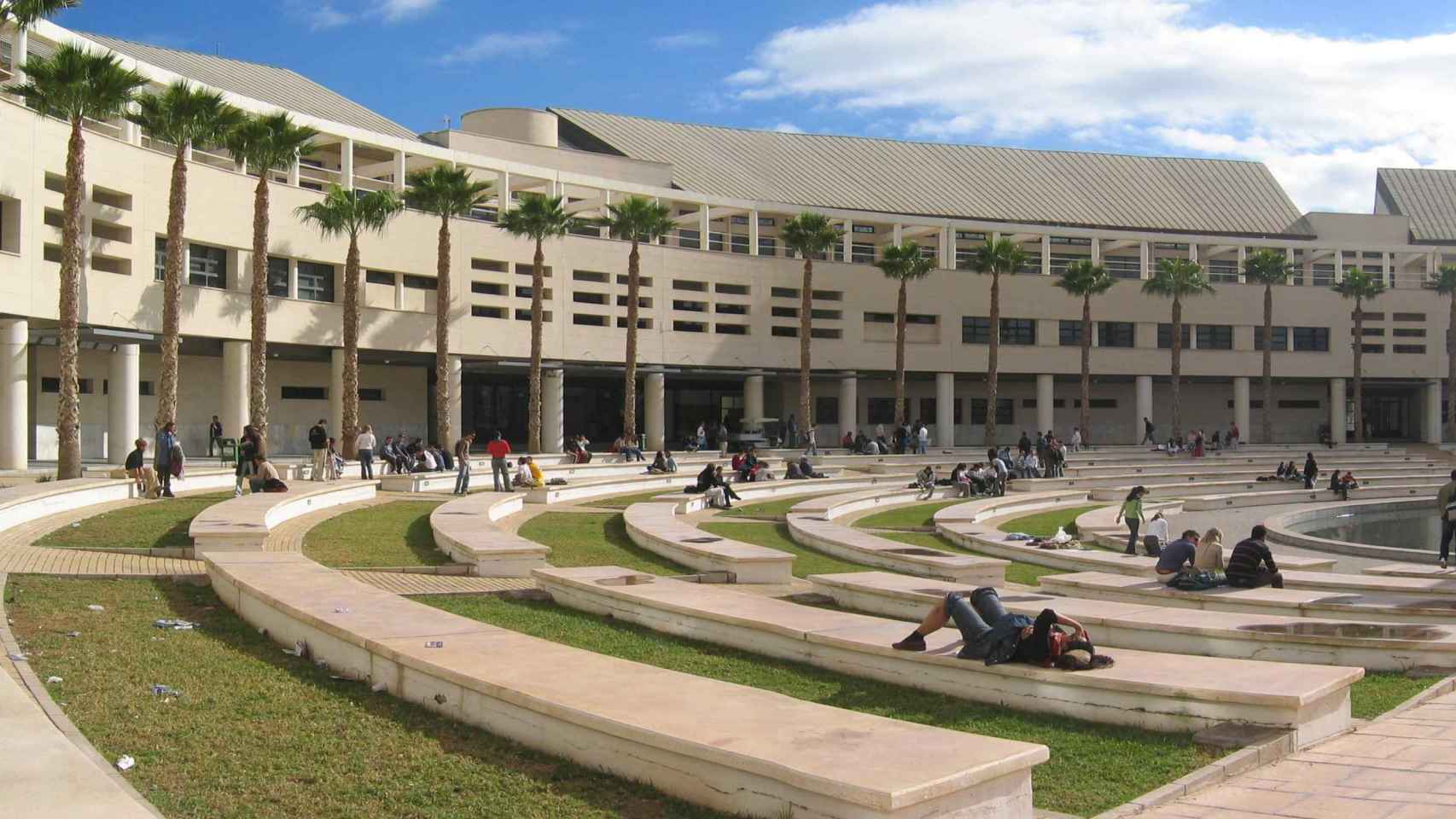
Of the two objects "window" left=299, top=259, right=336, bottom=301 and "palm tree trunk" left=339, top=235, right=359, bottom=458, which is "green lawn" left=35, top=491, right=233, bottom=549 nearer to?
"palm tree trunk" left=339, top=235, right=359, bottom=458

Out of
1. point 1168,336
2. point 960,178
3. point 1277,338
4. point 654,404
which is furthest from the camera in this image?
point 960,178

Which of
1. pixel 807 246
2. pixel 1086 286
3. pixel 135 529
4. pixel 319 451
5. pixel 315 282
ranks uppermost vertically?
pixel 807 246

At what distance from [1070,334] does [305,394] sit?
4003cm

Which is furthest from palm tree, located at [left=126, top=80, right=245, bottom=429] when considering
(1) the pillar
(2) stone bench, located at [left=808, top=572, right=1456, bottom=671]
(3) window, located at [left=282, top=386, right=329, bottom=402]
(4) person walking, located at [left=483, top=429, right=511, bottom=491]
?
(2) stone bench, located at [left=808, top=572, right=1456, bottom=671]

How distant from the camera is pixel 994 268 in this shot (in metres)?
56.8

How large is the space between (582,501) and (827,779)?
24769 mm

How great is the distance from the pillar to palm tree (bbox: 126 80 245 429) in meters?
6.30

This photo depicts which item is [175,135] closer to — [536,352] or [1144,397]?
[536,352]

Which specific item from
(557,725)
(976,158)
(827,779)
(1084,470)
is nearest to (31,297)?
(557,725)

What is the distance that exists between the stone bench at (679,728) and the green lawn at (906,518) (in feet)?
58.2

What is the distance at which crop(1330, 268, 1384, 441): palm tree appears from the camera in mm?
63906

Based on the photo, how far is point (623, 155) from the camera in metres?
60.0

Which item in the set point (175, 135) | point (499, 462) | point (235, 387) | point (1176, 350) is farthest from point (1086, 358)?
point (175, 135)

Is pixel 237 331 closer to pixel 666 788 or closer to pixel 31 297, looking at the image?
pixel 31 297
